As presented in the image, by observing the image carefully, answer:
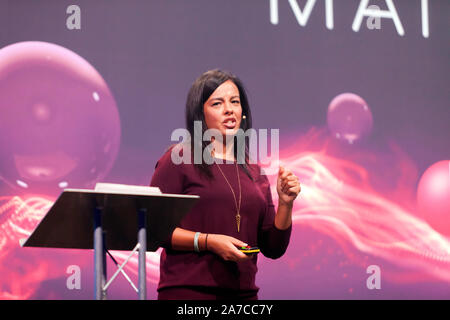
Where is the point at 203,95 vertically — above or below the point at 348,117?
above

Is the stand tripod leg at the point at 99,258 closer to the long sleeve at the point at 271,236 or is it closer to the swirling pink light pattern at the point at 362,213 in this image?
the long sleeve at the point at 271,236

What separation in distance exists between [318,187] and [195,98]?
1850 mm

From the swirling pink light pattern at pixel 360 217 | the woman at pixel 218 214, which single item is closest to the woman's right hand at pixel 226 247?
the woman at pixel 218 214

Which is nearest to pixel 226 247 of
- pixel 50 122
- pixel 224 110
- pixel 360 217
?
pixel 224 110

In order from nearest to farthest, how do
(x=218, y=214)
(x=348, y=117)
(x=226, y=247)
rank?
(x=226, y=247)
(x=218, y=214)
(x=348, y=117)

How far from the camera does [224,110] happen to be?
7.16 feet

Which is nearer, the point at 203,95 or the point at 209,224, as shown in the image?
the point at 209,224

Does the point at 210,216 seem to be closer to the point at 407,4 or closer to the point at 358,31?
the point at 358,31

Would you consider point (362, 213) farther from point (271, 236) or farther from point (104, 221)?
point (104, 221)

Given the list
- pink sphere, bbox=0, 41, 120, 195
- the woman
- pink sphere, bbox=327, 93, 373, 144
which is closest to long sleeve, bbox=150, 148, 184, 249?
the woman

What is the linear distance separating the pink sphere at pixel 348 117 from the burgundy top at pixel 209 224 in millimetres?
1943

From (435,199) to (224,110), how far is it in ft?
7.90

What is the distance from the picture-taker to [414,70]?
4191 mm
